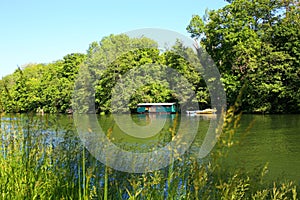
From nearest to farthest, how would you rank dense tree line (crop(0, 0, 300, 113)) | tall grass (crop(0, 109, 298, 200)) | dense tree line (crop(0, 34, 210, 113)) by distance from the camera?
tall grass (crop(0, 109, 298, 200)) < dense tree line (crop(0, 34, 210, 113)) < dense tree line (crop(0, 0, 300, 113))

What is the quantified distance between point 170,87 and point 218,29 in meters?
7.57

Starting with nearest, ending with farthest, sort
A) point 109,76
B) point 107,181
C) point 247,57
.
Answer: point 107,181 → point 109,76 → point 247,57

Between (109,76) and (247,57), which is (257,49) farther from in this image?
(109,76)

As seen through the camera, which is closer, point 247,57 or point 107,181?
point 107,181

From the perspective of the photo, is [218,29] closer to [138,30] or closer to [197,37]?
[197,37]

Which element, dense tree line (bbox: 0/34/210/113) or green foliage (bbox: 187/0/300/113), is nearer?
dense tree line (bbox: 0/34/210/113)

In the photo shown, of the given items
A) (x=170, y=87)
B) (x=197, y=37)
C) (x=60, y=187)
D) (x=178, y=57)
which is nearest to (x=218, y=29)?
(x=197, y=37)

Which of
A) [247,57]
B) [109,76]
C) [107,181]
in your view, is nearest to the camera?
[107,181]

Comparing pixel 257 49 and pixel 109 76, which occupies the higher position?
pixel 257 49

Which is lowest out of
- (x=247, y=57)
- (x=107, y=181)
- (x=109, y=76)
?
(x=107, y=181)

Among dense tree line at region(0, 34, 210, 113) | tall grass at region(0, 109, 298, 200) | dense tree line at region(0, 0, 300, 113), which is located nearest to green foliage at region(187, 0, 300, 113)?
dense tree line at region(0, 0, 300, 113)

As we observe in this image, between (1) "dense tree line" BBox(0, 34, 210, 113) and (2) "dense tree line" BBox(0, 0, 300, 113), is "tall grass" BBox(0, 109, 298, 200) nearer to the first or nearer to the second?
(1) "dense tree line" BBox(0, 34, 210, 113)

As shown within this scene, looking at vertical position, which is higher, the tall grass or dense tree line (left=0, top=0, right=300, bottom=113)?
dense tree line (left=0, top=0, right=300, bottom=113)

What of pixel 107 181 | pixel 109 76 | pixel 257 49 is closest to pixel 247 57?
pixel 257 49
